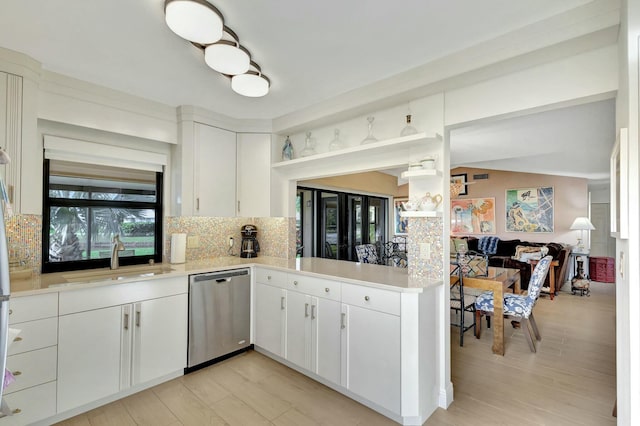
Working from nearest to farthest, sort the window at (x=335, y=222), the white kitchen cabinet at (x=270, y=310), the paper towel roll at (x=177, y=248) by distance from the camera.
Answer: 1. the white kitchen cabinet at (x=270, y=310)
2. the paper towel roll at (x=177, y=248)
3. the window at (x=335, y=222)

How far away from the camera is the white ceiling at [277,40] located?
5.45ft

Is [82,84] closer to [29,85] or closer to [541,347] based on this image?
[29,85]

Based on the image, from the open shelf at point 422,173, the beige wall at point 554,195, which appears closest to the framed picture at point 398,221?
the beige wall at point 554,195

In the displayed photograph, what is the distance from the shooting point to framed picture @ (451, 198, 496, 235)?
7785 mm

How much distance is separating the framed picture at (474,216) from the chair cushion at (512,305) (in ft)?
15.8

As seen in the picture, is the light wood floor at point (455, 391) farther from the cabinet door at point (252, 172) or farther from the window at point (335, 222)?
the window at point (335, 222)

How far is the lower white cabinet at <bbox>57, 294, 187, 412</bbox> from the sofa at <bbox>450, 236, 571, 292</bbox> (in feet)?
19.0

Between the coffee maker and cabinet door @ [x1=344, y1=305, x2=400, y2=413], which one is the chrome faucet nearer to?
the coffee maker

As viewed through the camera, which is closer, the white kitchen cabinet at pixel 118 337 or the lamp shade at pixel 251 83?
the white kitchen cabinet at pixel 118 337

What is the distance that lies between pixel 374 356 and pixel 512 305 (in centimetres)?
208

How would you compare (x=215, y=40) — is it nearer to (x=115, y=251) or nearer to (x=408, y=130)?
(x=408, y=130)

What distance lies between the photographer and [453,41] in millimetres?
1956

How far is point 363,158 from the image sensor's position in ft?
9.27

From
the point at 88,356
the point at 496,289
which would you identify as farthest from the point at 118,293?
the point at 496,289
